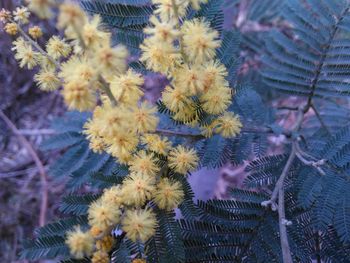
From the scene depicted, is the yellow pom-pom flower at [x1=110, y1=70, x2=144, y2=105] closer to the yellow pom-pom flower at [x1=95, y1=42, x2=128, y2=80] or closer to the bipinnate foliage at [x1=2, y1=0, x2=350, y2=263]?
the yellow pom-pom flower at [x1=95, y1=42, x2=128, y2=80]

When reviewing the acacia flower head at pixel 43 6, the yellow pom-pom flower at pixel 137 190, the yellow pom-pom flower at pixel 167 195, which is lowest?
the yellow pom-pom flower at pixel 167 195

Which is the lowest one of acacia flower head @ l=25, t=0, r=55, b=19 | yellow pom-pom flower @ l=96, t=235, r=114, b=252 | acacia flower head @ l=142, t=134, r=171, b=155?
yellow pom-pom flower @ l=96, t=235, r=114, b=252

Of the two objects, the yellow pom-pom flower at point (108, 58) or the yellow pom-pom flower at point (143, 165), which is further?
the yellow pom-pom flower at point (143, 165)

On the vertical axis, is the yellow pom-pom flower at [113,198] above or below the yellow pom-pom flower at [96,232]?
above

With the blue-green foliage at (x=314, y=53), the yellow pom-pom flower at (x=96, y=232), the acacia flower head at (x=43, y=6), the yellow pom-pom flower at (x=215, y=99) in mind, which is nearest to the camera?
the acacia flower head at (x=43, y=6)

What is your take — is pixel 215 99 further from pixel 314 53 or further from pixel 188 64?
pixel 314 53

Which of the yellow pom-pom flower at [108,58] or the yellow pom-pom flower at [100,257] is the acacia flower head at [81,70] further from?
the yellow pom-pom flower at [100,257]

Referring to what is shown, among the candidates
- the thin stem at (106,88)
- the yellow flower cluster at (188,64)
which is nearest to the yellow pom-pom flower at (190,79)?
the yellow flower cluster at (188,64)

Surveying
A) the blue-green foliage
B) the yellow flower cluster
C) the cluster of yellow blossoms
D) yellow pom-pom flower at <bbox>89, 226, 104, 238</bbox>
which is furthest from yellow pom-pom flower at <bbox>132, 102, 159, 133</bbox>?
the blue-green foliage

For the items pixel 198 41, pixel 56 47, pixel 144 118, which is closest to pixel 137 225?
pixel 144 118
